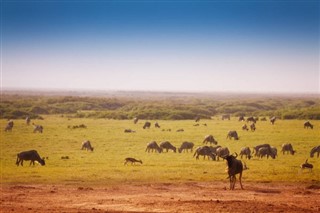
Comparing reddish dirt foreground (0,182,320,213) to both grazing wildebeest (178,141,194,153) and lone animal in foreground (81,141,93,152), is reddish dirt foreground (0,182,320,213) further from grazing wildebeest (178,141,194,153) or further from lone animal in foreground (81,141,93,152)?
lone animal in foreground (81,141,93,152)

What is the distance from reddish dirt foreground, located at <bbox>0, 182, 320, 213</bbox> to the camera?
18.2 m

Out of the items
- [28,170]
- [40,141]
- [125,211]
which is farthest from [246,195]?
[40,141]

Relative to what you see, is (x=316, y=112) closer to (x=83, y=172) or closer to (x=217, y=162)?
(x=217, y=162)

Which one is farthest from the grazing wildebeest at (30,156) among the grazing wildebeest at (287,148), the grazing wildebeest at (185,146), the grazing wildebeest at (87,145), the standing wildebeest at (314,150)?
the standing wildebeest at (314,150)

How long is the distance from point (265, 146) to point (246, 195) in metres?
17.1

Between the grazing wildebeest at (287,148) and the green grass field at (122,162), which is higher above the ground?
the grazing wildebeest at (287,148)

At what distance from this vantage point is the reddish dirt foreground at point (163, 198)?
18219mm

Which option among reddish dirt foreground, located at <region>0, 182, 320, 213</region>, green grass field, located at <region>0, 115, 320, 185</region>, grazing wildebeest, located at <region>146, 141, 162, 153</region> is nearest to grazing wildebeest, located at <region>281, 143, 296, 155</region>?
green grass field, located at <region>0, 115, 320, 185</region>

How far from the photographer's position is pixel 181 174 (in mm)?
28953

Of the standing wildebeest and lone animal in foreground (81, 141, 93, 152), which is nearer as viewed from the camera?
the standing wildebeest

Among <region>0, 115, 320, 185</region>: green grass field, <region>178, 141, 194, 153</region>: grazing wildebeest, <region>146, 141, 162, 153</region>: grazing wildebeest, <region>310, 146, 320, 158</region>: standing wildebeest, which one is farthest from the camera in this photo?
<region>178, 141, 194, 153</region>: grazing wildebeest

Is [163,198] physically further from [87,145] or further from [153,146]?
[87,145]

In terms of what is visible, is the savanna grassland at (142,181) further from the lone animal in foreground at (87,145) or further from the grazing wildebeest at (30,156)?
the lone animal in foreground at (87,145)

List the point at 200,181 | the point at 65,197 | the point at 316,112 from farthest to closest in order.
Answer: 1. the point at 316,112
2. the point at 200,181
3. the point at 65,197
